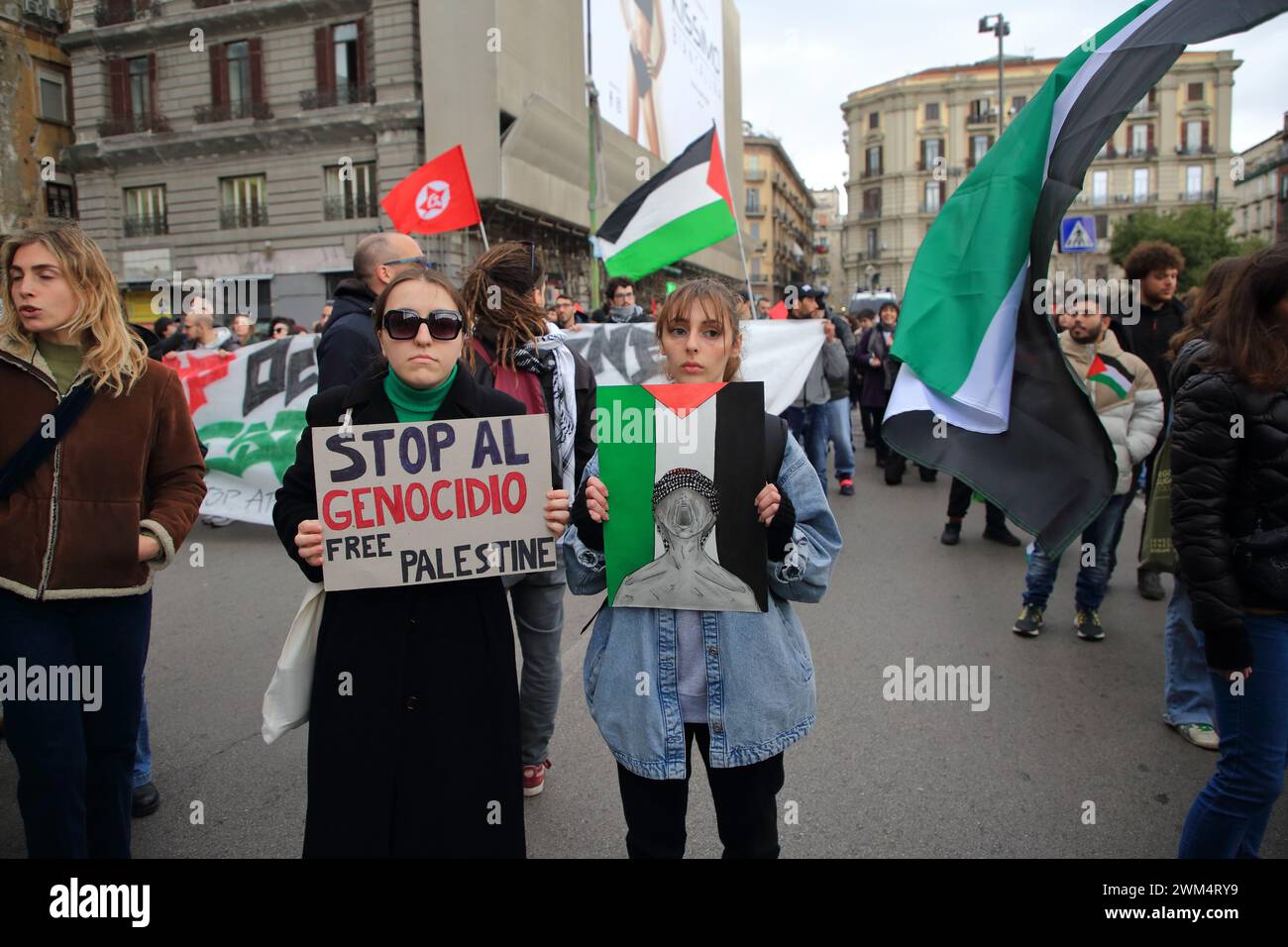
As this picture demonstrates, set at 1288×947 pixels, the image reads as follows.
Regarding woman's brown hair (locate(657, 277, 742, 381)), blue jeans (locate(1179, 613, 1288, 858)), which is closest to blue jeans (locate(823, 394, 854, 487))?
blue jeans (locate(1179, 613, 1288, 858))

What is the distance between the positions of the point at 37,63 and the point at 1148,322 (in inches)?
290

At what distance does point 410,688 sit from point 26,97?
6172 mm

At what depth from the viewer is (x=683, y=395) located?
2148mm

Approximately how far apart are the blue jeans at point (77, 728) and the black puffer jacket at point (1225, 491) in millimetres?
3033

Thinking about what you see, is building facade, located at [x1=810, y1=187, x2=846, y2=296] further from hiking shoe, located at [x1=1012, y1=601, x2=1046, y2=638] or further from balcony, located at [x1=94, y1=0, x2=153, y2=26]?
hiking shoe, located at [x1=1012, y1=601, x2=1046, y2=638]

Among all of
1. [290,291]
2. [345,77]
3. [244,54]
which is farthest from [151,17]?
[290,291]

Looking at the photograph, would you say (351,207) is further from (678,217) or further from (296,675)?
(296,675)

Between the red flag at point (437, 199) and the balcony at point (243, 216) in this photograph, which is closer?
the red flag at point (437, 199)

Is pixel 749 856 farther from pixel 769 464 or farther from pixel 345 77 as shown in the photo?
pixel 345 77

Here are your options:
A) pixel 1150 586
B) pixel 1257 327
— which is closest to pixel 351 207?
pixel 1150 586

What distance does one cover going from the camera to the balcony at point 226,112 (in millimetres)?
28062

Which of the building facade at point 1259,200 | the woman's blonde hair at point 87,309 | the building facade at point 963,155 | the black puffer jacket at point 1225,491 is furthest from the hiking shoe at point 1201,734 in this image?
the building facade at point 1259,200

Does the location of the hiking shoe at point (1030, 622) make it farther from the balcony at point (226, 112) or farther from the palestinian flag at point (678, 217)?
the balcony at point (226, 112)

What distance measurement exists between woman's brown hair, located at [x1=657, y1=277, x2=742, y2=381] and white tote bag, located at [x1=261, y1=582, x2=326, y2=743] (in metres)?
1.10
